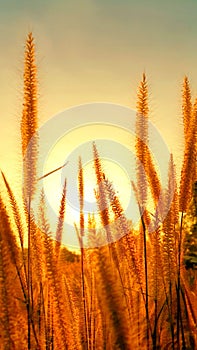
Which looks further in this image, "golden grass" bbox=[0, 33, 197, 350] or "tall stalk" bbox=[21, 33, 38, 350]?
"tall stalk" bbox=[21, 33, 38, 350]

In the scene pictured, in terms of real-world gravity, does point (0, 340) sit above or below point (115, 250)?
below

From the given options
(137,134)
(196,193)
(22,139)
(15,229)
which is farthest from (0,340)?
(196,193)

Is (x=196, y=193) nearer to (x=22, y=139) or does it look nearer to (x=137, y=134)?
(x=137, y=134)

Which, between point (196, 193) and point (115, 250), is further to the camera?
point (196, 193)

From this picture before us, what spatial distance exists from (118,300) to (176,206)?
3.66 ft

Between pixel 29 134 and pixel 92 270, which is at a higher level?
pixel 29 134

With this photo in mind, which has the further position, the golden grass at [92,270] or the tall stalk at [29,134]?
the tall stalk at [29,134]

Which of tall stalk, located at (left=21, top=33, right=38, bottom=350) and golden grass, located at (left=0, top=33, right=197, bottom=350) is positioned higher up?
tall stalk, located at (left=21, top=33, right=38, bottom=350)

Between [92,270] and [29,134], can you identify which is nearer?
[92,270]

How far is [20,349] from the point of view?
1.72 metres

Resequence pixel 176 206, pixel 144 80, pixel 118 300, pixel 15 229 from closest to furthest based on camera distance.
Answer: pixel 118 300 → pixel 15 229 → pixel 176 206 → pixel 144 80

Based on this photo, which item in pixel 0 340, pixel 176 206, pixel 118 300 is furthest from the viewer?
pixel 176 206

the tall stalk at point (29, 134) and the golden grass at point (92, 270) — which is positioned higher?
the tall stalk at point (29, 134)

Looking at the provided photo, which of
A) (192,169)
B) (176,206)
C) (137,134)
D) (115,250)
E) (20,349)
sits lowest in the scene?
(20,349)
